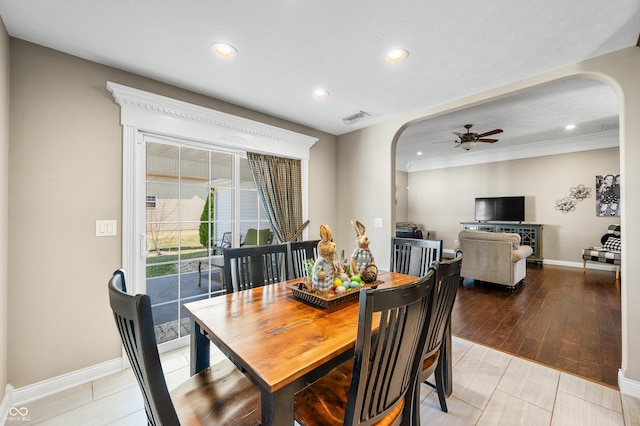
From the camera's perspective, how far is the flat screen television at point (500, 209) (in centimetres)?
633

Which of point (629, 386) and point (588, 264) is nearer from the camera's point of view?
point (629, 386)

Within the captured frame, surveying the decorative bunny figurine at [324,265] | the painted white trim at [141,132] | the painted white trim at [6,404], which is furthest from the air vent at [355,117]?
the painted white trim at [6,404]

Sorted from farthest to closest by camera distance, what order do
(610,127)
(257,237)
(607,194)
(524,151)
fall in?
(524,151) → (607,194) → (610,127) → (257,237)

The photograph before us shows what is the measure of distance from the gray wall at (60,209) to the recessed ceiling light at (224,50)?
2.96 ft

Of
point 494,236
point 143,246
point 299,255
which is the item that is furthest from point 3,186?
point 494,236

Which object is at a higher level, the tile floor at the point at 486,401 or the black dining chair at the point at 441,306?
the black dining chair at the point at 441,306

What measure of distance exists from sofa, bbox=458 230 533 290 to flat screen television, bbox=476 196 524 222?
2.38 meters

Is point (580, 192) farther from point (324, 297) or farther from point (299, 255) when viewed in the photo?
point (324, 297)

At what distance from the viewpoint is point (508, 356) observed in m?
2.32

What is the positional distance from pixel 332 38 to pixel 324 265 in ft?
5.03

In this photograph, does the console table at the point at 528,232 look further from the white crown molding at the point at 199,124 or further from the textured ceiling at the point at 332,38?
the white crown molding at the point at 199,124

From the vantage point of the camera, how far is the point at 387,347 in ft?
3.13

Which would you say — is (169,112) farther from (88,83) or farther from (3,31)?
(3,31)

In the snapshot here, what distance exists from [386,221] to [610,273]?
5414 mm
